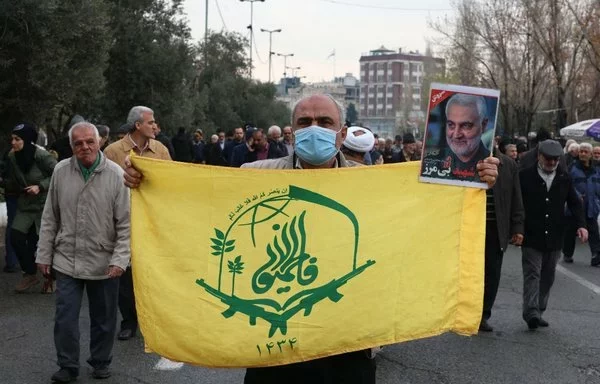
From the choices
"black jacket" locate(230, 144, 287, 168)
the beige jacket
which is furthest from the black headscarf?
"black jacket" locate(230, 144, 287, 168)

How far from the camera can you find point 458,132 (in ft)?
11.1

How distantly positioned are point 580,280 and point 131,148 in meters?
6.73

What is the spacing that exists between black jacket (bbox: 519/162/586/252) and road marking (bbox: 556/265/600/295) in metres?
2.41

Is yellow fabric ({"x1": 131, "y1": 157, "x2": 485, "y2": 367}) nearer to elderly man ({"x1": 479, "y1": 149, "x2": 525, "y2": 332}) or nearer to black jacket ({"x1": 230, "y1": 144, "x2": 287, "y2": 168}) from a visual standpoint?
elderly man ({"x1": 479, "y1": 149, "x2": 525, "y2": 332})

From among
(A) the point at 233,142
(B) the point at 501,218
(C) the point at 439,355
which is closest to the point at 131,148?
(C) the point at 439,355

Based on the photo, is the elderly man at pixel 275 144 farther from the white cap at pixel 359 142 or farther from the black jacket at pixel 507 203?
the white cap at pixel 359 142

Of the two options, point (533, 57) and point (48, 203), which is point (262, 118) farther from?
point (48, 203)

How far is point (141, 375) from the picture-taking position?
241 inches

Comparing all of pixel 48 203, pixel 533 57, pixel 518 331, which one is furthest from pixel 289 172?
pixel 533 57

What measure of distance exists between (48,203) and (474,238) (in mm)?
3401

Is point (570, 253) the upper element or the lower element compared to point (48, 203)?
lower

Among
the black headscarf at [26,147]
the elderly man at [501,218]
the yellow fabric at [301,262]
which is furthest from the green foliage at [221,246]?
the black headscarf at [26,147]

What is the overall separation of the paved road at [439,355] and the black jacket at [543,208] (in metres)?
0.84

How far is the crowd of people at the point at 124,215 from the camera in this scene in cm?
359
